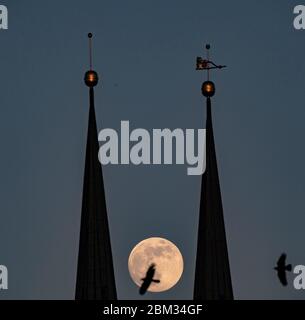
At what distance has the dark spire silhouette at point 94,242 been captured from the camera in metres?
141

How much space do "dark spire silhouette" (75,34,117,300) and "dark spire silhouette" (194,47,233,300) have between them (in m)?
8.12

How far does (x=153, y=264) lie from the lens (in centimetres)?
12888

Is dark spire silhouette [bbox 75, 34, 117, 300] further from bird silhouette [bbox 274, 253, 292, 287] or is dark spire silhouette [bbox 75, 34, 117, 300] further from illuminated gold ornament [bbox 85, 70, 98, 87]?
bird silhouette [bbox 274, 253, 292, 287]

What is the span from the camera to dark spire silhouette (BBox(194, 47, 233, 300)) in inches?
5635

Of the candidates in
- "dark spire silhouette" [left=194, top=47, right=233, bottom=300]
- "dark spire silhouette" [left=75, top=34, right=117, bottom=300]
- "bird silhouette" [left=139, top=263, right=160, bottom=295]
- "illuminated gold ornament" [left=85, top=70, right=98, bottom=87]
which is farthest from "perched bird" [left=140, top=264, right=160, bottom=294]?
"illuminated gold ornament" [left=85, top=70, right=98, bottom=87]

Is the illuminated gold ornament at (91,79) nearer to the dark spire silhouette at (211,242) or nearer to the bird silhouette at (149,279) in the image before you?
the dark spire silhouette at (211,242)

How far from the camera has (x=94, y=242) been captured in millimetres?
142375

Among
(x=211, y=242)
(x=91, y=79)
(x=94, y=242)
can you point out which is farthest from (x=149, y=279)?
(x=91, y=79)

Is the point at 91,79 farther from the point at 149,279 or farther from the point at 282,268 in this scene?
the point at 282,268

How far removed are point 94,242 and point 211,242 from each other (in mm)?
10895

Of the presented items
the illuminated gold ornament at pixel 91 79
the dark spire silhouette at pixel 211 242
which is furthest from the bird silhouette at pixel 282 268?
→ the illuminated gold ornament at pixel 91 79
